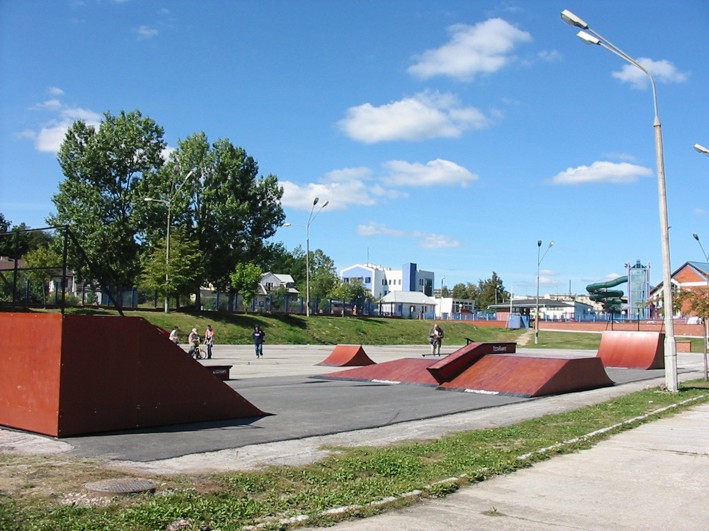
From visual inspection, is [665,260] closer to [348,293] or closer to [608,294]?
[348,293]

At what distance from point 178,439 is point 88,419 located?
1.37 meters

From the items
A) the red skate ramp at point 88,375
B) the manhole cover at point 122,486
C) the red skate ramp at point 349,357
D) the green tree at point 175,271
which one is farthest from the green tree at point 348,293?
the manhole cover at point 122,486

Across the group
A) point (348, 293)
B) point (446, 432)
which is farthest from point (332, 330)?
point (446, 432)

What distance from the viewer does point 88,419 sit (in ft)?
32.3

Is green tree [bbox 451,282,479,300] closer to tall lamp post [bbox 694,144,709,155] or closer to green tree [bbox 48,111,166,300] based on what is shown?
green tree [bbox 48,111,166,300]

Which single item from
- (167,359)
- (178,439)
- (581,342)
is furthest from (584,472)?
(581,342)

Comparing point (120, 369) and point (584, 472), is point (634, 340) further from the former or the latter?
point (120, 369)

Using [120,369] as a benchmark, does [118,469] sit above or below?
below

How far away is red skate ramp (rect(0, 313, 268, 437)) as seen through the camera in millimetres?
9594

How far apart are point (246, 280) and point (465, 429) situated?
4676cm

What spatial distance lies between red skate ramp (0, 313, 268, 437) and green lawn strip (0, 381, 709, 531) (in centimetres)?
319

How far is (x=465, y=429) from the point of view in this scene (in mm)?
11906

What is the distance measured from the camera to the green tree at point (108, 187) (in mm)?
56812

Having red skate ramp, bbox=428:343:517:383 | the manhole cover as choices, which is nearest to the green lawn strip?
the manhole cover
